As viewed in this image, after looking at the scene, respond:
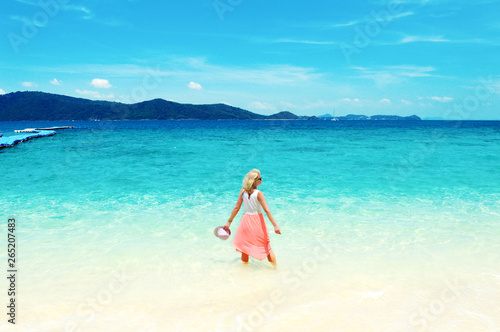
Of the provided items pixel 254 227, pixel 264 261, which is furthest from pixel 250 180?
pixel 264 261

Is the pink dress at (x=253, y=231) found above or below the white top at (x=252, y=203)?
below

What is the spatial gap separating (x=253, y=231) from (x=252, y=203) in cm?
60

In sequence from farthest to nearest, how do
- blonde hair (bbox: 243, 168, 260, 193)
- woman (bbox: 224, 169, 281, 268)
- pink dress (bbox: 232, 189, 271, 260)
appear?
pink dress (bbox: 232, 189, 271, 260) → woman (bbox: 224, 169, 281, 268) → blonde hair (bbox: 243, 168, 260, 193)

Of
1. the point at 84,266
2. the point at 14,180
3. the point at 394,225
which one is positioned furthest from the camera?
the point at 14,180

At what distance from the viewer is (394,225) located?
9.21 meters

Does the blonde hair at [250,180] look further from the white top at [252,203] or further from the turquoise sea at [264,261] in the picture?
the turquoise sea at [264,261]

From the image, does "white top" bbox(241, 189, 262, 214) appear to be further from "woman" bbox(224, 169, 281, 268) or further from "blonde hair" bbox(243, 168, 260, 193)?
"blonde hair" bbox(243, 168, 260, 193)

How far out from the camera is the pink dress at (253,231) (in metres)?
6.10

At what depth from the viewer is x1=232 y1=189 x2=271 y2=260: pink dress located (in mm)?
6098

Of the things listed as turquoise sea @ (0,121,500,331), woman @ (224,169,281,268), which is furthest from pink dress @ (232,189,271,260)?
turquoise sea @ (0,121,500,331)

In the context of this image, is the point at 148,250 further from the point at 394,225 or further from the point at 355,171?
the point at 355,171

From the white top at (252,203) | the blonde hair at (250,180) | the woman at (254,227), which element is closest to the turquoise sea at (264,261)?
the woman at (254,227)

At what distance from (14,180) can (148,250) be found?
14.0m

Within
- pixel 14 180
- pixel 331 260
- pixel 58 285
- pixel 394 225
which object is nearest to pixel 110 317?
pixel 58 285
